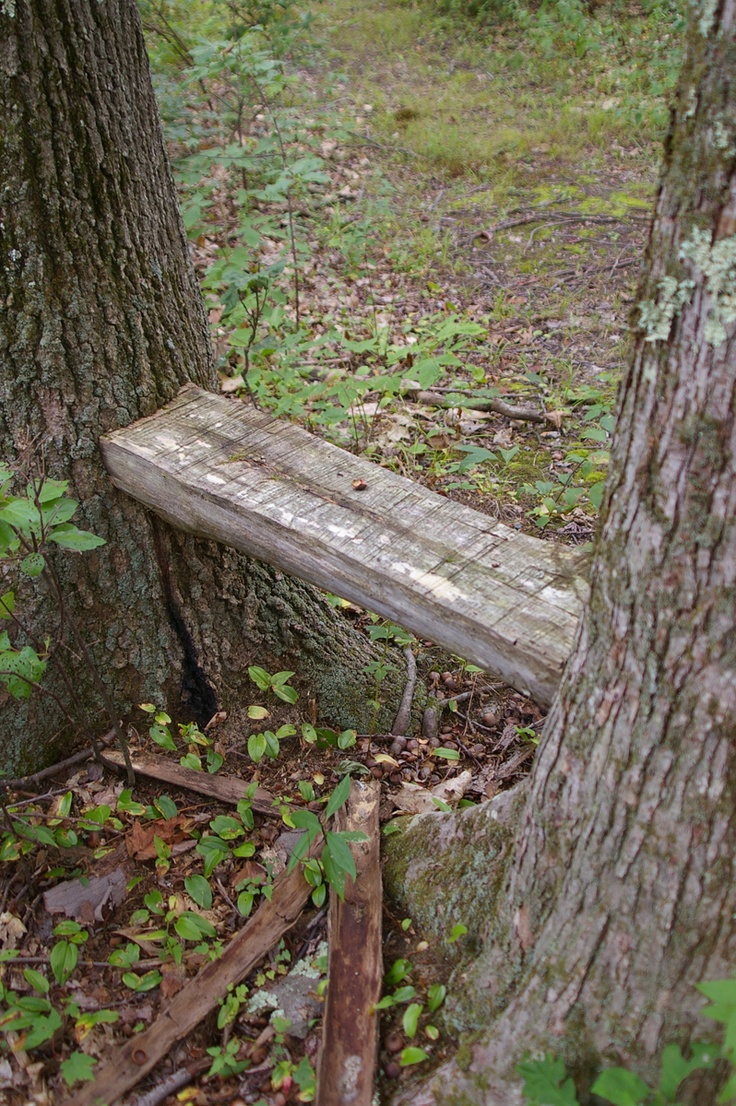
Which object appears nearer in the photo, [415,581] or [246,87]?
[415,581]

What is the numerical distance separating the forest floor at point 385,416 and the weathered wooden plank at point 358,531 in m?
0.60

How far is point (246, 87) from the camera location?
5770mm

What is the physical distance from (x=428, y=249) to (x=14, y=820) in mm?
4586

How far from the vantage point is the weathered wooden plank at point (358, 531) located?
1.70 m

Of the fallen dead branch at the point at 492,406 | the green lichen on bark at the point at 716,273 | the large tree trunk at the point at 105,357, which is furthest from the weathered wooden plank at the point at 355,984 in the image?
the fallen dead branch at the point at 492,406

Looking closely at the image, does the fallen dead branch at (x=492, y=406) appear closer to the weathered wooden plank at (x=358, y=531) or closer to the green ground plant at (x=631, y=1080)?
the weathered wooden plank at (x=358, y=531)

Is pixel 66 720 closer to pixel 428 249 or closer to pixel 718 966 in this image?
pixel 718 966

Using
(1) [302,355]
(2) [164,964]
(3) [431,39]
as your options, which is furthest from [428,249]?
(3) [431,39]

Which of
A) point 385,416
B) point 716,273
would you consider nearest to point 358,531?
point 716,273

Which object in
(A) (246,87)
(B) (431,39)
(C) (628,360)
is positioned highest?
(B) (431,39)

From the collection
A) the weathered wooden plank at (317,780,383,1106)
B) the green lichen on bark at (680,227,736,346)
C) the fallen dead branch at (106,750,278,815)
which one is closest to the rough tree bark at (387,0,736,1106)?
the green lichen on bark at (680,227,736,346)

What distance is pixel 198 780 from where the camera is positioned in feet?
8.04

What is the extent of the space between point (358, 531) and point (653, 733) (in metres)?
0.85

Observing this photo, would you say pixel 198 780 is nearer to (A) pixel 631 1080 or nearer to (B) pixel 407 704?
(B) pixel 407 704
